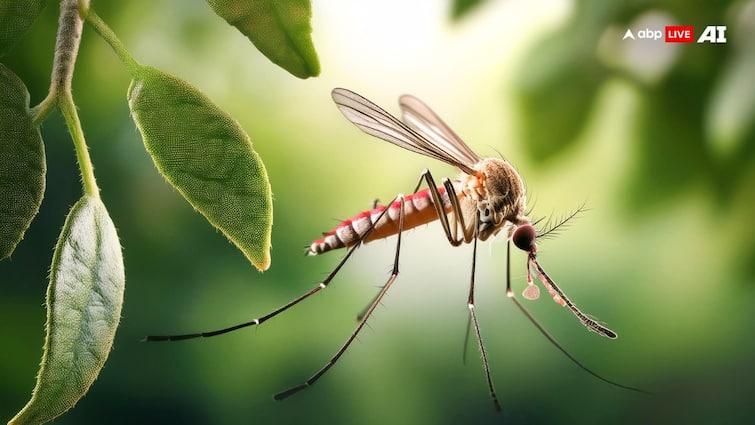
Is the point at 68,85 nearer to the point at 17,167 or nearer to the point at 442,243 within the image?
the point at 17,167

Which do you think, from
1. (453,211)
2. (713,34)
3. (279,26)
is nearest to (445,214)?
(453,211)

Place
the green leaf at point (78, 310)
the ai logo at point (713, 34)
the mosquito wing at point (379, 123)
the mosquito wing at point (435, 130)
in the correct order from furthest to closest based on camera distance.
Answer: the ai logo at point (713, 34) < the mosquito wing at point (435, 130) < the mosquito wing at point (379, 123) < the green leaf at point (78, 310)

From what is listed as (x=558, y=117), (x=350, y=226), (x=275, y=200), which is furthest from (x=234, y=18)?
(x=558, y=117)

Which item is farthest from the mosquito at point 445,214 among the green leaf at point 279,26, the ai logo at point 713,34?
the ai logo at point 713,34

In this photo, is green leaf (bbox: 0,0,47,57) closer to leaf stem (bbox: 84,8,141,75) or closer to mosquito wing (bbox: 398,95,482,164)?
leaf stem (bbox: 84,8,141,75)

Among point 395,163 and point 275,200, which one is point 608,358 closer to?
point 395,163

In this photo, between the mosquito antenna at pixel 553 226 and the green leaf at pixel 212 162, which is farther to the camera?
the mosquito antenna at pixel 553 226

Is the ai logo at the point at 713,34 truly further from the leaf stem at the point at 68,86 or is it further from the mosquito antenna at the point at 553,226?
the leaf stem at the point at 68,86
